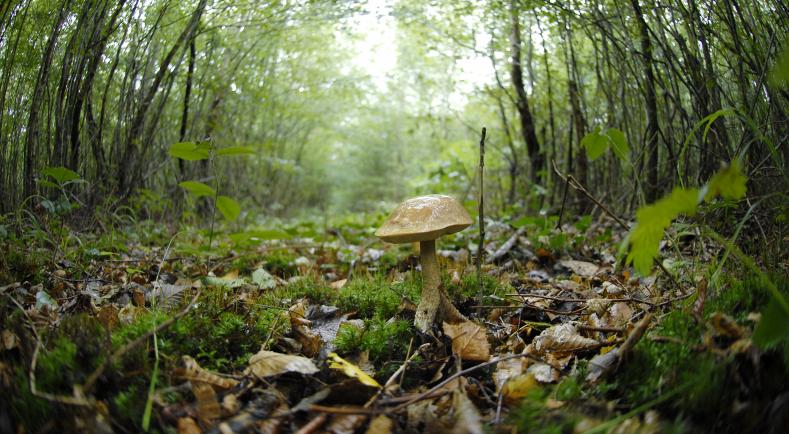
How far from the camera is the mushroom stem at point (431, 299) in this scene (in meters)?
2.11

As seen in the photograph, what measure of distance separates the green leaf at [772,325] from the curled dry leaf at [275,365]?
141cm

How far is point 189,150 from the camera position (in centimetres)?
210

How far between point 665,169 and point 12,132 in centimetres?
518

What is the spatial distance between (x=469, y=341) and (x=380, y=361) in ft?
1.36

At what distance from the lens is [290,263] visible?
152 inches

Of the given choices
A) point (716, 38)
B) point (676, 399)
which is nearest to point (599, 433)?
point (676, 399)

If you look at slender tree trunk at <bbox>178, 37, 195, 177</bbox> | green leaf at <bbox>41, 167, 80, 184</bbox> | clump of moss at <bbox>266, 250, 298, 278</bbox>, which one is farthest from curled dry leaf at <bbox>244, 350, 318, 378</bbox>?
slender tree trunk at <bbox>178, 37, 195, 177</bbox>

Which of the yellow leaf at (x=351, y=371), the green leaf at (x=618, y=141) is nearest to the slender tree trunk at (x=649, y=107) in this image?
the green leaf at (x=618, y=141)

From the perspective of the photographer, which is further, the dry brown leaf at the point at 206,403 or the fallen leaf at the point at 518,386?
the fallen leaf at the point at 518,386

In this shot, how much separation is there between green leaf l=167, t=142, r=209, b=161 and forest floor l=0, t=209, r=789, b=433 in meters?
0.72

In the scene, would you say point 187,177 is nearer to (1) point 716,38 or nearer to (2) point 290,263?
(2) point 290,263

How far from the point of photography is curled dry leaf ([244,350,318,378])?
157 centimetres

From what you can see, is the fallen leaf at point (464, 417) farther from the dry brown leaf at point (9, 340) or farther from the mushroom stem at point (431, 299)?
the dry brown leaf at point (9, 340)

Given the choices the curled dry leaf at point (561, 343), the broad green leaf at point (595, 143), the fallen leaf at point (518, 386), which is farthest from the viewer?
the broad green leaf at point (595, 143)
